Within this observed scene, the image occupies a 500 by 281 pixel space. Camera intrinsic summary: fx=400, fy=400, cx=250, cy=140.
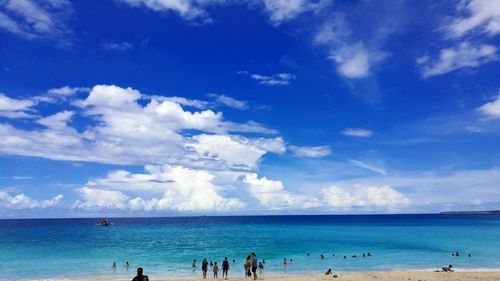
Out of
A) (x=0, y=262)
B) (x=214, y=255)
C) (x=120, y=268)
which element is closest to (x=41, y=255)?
(x=0, y=262)

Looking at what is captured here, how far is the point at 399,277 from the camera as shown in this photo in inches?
1177

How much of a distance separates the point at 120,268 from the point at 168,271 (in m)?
5.49

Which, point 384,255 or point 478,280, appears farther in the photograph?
point 384,255

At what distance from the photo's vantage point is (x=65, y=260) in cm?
4769

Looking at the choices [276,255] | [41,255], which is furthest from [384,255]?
[41,255]

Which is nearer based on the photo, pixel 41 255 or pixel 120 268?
pixel 120 268

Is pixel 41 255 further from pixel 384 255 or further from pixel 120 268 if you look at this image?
pixel 384 255

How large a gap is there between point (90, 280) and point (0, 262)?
20.1 meters

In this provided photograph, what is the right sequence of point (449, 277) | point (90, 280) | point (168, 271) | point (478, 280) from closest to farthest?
point (478, 280) < point (449, 277) < point (90, 280) < point (168, 271)

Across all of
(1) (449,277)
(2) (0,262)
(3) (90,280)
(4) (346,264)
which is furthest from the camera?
(2) (0,262)

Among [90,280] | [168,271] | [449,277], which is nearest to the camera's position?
[449,277]

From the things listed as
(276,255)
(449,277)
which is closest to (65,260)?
(276,255)

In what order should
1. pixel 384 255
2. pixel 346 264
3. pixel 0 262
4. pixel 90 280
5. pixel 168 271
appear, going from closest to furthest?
pixel 90 280 < pixel 168 271 < pixel 346 264 < pixel 0 262 < pixel 384 255

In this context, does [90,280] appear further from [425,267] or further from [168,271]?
[425,267]
